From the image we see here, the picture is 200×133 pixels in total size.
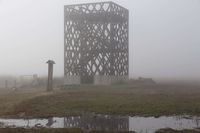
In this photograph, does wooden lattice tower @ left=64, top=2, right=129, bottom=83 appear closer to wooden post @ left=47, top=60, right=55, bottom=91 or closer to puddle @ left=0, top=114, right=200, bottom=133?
wooden post @ left=47, top=60, right=55, bottom=91

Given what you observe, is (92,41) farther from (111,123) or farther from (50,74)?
(111,123)

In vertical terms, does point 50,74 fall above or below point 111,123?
above

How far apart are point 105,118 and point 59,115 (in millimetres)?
3736

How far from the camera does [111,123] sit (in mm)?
22875

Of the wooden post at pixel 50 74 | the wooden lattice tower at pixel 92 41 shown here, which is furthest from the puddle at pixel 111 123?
the wooden lattice tower at pixel 92 41

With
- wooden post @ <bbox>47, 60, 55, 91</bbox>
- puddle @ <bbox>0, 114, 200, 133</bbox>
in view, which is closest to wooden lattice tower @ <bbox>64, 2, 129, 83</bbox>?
wooden post @ <bbox>47, 60, 55, 91</bbox>

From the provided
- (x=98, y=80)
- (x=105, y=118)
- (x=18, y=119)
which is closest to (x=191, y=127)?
(x=105, y=118)

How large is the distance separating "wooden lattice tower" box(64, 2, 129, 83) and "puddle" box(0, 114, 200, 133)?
38683 mm

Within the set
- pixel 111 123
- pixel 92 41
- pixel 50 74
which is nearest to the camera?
pixel 111 123

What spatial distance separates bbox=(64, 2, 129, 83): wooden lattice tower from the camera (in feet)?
211

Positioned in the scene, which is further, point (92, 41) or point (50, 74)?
point (92, 41)

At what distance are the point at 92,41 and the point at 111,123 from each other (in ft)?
139

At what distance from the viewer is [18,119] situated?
25734mm

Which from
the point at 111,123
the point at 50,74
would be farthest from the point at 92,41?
the point at 111,123
